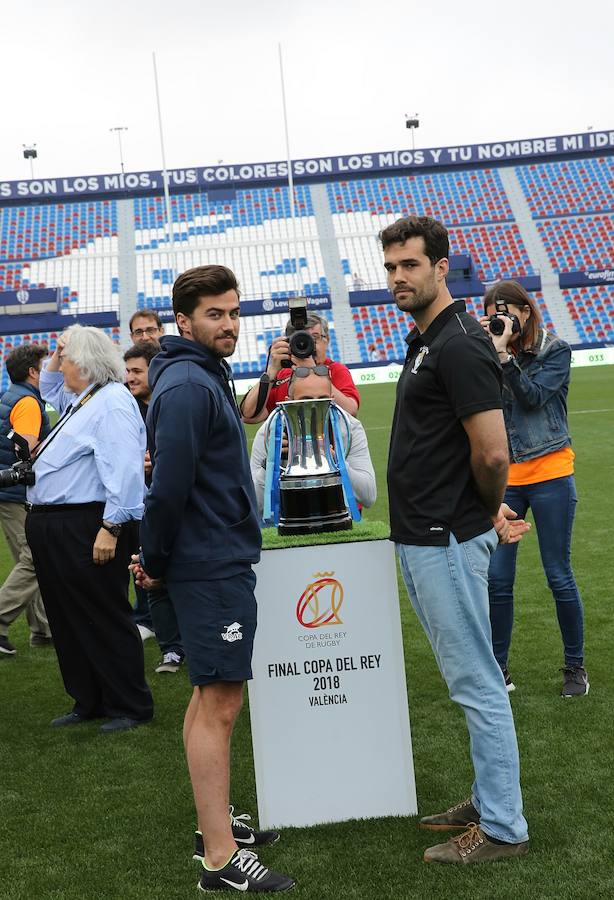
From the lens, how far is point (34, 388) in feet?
19.3

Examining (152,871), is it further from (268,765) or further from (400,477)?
(400,477)

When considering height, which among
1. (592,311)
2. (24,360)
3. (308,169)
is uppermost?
(308,169)

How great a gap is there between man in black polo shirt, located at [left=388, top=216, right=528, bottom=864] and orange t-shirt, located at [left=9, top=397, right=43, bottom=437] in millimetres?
3278

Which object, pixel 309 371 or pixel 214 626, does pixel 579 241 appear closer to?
pixel 309 371

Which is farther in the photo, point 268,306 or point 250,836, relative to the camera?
point 268,306

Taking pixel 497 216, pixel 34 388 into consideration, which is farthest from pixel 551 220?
pixel 34 388

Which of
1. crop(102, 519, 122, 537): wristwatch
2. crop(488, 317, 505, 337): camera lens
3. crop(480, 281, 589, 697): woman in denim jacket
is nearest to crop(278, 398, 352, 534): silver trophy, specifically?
crop(488, 317, 505, 337): camera lens

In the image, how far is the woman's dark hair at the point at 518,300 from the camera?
4.36m

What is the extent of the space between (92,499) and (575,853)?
253 centimetres

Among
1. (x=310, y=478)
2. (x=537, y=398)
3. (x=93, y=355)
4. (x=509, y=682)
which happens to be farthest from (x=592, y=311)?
(x=310, y=478)

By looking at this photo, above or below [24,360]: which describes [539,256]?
above

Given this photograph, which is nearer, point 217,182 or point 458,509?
point 458,509

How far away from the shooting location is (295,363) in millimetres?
3732

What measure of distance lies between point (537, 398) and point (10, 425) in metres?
3.22
